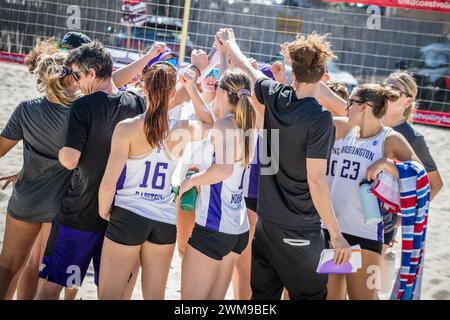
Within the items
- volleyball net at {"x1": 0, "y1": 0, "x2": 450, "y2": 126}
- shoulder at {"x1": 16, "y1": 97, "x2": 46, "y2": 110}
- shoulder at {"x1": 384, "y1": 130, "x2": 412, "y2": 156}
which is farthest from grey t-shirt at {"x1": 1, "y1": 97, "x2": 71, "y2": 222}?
volleyball net at {"x1": 0, "y1": 0, "x2": 450, "y2": 126}

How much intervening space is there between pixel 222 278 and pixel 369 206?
94 centimetres

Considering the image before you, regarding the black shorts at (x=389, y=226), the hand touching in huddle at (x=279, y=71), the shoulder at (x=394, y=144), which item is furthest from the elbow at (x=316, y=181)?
the hand touching in huddle at (x=279, y=71)

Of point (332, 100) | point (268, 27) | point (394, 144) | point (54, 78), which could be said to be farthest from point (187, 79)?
point (268, 27)

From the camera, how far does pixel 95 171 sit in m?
3.52

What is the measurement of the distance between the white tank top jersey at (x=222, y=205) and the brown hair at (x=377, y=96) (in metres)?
0.88

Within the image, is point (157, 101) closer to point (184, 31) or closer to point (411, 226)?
point (411, 226)

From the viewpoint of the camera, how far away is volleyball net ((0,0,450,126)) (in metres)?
9.63

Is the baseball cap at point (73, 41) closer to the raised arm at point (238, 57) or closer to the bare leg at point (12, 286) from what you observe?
the raised arm at point (238, 57)

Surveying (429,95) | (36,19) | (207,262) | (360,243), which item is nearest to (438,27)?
(429,95)

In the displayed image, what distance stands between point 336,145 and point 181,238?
1.16 m

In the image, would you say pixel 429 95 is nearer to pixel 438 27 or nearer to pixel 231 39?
pixel 438 27

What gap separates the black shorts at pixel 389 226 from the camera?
161 inches

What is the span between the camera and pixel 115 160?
10.6 feet

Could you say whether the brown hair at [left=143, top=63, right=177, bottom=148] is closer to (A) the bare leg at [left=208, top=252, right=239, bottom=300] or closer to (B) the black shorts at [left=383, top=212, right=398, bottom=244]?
(A) the bare leg at [left=208, top=252, right=239, bottom=300]
